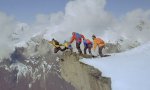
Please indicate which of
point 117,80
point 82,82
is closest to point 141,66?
point 117,80

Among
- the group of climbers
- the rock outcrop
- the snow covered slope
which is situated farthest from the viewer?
the group of climbers

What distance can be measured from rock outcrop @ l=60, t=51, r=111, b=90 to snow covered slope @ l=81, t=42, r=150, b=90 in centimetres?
69

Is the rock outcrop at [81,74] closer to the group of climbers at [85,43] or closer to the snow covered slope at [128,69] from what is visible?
the snow covered slope at [128,69]

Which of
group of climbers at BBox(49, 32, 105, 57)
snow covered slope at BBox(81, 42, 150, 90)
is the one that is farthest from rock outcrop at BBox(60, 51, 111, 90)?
group of climbers at BBox(49, 32, 105, 57)

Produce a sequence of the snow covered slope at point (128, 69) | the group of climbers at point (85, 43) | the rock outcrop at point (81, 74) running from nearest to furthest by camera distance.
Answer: the snow covered slope at point (128, 69) < the rock outcrop at point (81, 74) < the group of climbers at point (85, 43)

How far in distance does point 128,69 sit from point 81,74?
8266mm

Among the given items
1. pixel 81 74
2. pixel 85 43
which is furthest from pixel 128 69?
pixel 85 43

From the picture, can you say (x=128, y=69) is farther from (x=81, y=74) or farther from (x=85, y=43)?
(x=85, y=43)

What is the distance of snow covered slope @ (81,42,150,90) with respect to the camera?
91.9 ft

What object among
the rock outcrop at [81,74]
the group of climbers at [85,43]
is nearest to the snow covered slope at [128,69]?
the rock outcrop at [81,74]

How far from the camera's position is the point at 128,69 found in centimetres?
3078

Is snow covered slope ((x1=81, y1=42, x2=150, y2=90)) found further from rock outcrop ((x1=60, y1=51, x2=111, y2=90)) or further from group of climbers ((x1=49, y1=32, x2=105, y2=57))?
group of climbers ((x1=49, y1=32, x2=105, y2=57))

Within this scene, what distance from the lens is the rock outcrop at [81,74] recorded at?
31.6 metres

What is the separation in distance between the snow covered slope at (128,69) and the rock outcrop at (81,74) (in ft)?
2.28
